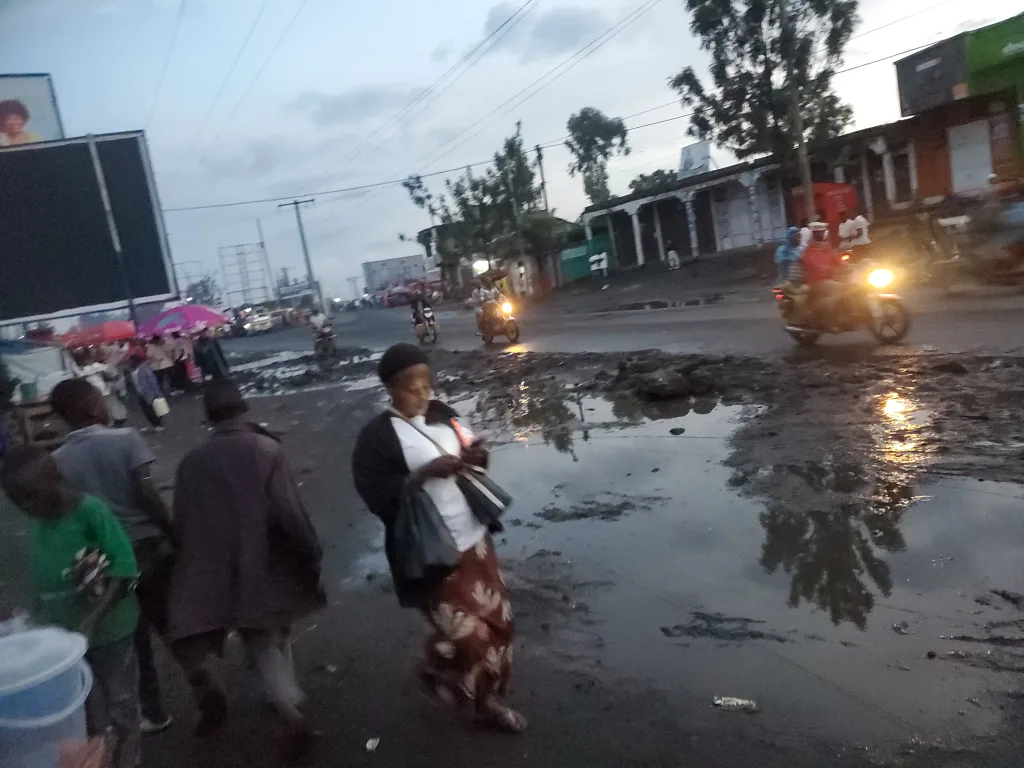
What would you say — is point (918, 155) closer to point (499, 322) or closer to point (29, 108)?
point (499, 322)

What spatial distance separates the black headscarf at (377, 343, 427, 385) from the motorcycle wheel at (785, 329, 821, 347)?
Result: 31.8ft

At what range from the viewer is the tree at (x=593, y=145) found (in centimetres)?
5797

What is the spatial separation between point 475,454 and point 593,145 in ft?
190

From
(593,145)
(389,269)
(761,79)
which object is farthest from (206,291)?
(761,79)

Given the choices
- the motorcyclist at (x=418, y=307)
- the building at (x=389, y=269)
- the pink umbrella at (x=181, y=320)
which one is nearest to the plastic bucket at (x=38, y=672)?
the pink umbrella at (x=181, y=320)

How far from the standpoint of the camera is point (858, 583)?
457cm

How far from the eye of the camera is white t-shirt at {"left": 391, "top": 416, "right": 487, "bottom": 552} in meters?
3.33

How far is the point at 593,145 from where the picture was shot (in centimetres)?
5881

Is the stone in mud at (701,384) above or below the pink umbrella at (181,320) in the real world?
below

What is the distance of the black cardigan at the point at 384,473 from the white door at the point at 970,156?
97.0 ft

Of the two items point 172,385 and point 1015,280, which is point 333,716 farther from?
point 172,385

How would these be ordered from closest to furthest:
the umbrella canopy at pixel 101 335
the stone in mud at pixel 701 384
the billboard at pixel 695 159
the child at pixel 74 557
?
the child at pixel 74 557, the stone in mud at pixel 701 384, the umbrella canopy at pixel 101 335, the billboard at pixel 695 159

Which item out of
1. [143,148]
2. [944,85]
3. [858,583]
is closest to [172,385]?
[143,148]

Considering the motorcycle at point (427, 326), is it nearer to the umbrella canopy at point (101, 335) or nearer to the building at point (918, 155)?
the umbrella canopy at point (101, 335)
